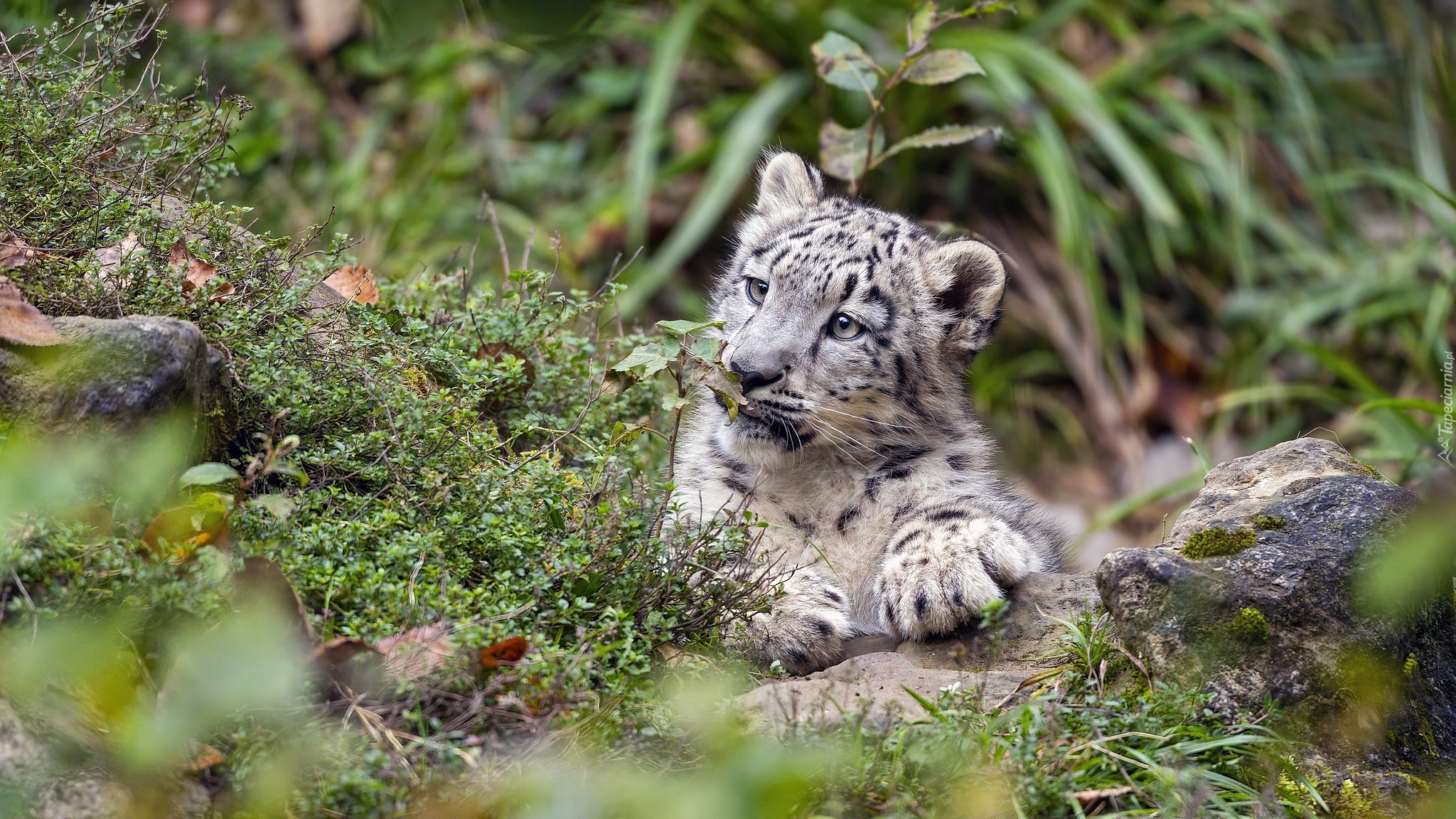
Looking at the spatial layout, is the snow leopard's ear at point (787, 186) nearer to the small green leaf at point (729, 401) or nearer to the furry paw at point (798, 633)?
the small green leaf at point (729, 401)

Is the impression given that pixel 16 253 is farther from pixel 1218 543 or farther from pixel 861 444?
pixel 1218 543

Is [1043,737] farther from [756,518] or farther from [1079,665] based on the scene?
[756,518]

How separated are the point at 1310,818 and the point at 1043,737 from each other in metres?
0.63

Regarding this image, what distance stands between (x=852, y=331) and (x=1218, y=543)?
1.62 m

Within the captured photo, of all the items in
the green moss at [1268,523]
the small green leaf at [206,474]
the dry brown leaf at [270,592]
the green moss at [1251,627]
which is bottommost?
the green moss at [1251,627]

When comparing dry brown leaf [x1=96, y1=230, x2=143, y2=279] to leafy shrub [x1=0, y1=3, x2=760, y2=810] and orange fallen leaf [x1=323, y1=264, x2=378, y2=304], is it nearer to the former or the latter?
leafy shrub [x1=0, y1=3, x2=760, y2=810]

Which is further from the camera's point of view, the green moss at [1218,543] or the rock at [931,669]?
the green moss at [1218,543]

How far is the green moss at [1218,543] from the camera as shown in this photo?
3281 mm

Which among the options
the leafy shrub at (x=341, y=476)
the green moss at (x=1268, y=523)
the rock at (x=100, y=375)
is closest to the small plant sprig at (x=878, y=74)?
the leafy shrub at (x=341, y=476)

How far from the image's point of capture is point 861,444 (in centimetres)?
435

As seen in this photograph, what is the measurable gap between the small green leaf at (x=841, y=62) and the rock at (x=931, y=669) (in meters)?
2.45

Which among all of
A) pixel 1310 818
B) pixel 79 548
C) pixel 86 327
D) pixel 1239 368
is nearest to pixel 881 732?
pixel 1310 818

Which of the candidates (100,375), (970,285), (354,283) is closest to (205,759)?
(100,375)

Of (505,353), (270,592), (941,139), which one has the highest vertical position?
(941,139)
